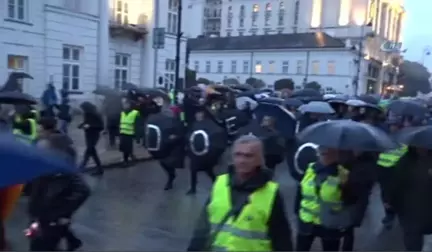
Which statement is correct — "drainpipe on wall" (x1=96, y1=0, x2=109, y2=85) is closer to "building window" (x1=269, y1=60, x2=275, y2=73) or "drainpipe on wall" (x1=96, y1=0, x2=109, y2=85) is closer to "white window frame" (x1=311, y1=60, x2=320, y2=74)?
"building window" (x1=269, y1=60, x2=275, y2=73)

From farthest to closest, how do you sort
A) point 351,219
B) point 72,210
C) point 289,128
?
point 289,128, point 351,219, point 72,210

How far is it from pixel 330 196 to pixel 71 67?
2046 centimetres

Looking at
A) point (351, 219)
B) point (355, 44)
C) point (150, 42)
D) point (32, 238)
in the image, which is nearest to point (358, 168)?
point (351, 219)

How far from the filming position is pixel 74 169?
2562 mm

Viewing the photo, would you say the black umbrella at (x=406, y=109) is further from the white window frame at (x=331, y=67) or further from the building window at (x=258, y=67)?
the building window at (x=258, y=67)

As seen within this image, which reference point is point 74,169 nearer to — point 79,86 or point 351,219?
point 351,219

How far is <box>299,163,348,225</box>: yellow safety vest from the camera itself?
4508mm

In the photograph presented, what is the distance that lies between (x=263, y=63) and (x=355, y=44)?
44.1 feet

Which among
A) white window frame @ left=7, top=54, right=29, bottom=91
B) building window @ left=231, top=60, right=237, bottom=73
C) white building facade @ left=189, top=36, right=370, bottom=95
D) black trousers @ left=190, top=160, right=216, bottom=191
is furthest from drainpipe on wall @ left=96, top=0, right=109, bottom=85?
black trousers @ left=190, top=160, right=216, bottom=191

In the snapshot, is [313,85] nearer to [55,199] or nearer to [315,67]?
[315,67]

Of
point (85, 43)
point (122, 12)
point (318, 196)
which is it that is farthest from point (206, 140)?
point (122, 12)

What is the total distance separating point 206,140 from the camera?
28.5ft

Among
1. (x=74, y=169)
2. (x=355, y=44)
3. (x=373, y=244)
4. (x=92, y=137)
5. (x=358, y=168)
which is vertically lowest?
(x=373, y=244)

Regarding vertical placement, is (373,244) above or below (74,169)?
below
